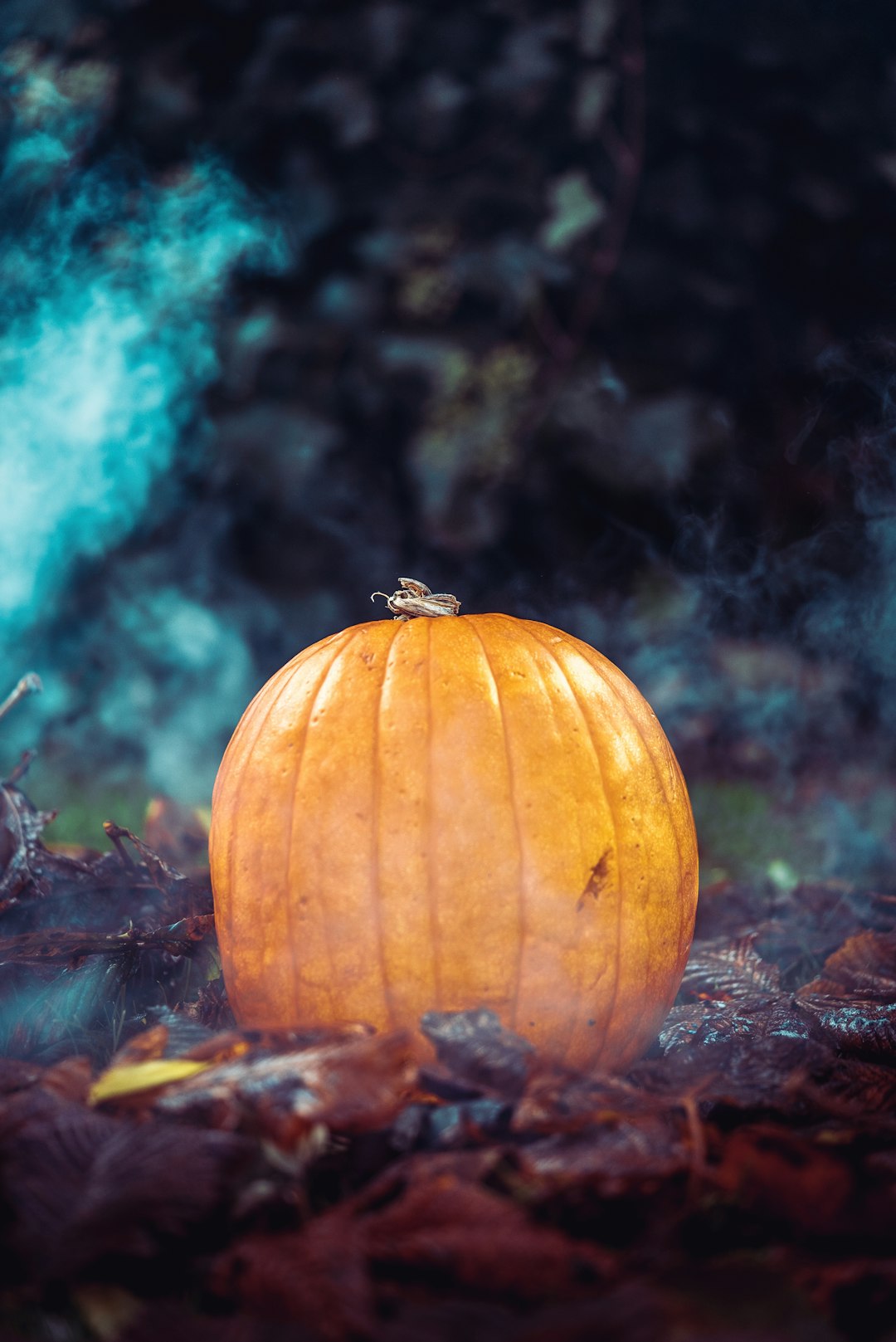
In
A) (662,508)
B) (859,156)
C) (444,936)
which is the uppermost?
(859,156)

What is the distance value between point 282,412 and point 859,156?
5.71ft

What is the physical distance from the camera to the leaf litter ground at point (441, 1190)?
0.67 metres

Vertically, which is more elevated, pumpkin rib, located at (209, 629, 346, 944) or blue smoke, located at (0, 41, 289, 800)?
blue smoke, located at (0, 41, 289, 800)

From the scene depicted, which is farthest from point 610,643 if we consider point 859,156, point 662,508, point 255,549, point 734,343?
point 859,156

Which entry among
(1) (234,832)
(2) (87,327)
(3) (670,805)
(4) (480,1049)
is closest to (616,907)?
(3) (670,805)

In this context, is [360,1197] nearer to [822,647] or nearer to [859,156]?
[822,647]

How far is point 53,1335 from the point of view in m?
0.67

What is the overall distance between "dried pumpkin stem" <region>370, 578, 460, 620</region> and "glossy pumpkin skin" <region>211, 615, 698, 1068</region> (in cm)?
12

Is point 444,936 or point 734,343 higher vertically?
point 734,343

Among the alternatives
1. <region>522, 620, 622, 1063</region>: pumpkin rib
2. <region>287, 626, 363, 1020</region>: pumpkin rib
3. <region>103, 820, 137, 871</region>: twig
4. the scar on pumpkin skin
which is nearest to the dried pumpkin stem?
<region>287, 626, 363, 1020</region>: pumpkin rib

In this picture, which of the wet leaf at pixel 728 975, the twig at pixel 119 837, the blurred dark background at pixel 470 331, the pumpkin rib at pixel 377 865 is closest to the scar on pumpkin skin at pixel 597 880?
the pumpkin rib at pixel 377 865

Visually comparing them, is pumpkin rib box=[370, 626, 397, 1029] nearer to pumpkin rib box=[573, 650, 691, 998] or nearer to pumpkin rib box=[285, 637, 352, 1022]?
pumpkin rib box=[285, 637, 352, 1022]

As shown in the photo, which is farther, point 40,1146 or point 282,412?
point 282,412

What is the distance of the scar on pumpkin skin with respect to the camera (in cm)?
122
